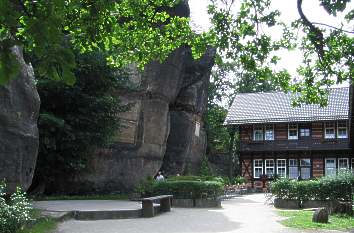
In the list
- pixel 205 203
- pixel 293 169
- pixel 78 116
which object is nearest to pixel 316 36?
pixel 205 203

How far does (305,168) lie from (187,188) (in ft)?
74.0

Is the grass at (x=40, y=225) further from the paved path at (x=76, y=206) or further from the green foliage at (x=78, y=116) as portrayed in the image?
the green foliage at (x=78, y=116)

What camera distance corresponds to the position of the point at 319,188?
21078mm

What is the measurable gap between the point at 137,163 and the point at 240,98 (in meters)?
22.6

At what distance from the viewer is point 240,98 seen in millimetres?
46000

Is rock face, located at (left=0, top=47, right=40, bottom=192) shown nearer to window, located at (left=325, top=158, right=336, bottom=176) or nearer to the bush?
the bush

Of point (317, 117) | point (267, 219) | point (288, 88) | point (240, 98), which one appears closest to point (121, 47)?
point (288, 88)

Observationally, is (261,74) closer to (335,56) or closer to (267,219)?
(335,56)

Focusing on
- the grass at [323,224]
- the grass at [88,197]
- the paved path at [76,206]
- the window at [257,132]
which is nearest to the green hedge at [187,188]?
the grass at [88,197]

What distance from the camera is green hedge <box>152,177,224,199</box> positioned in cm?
2041

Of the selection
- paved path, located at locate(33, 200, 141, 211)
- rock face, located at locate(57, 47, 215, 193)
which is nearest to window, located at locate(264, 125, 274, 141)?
rock face, located at locate(57, 47, 215, 193)

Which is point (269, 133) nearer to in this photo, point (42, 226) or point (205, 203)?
point (205, 203)

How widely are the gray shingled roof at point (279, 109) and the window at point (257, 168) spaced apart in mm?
3545

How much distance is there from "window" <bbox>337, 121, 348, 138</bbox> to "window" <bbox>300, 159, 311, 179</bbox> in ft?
10.9
